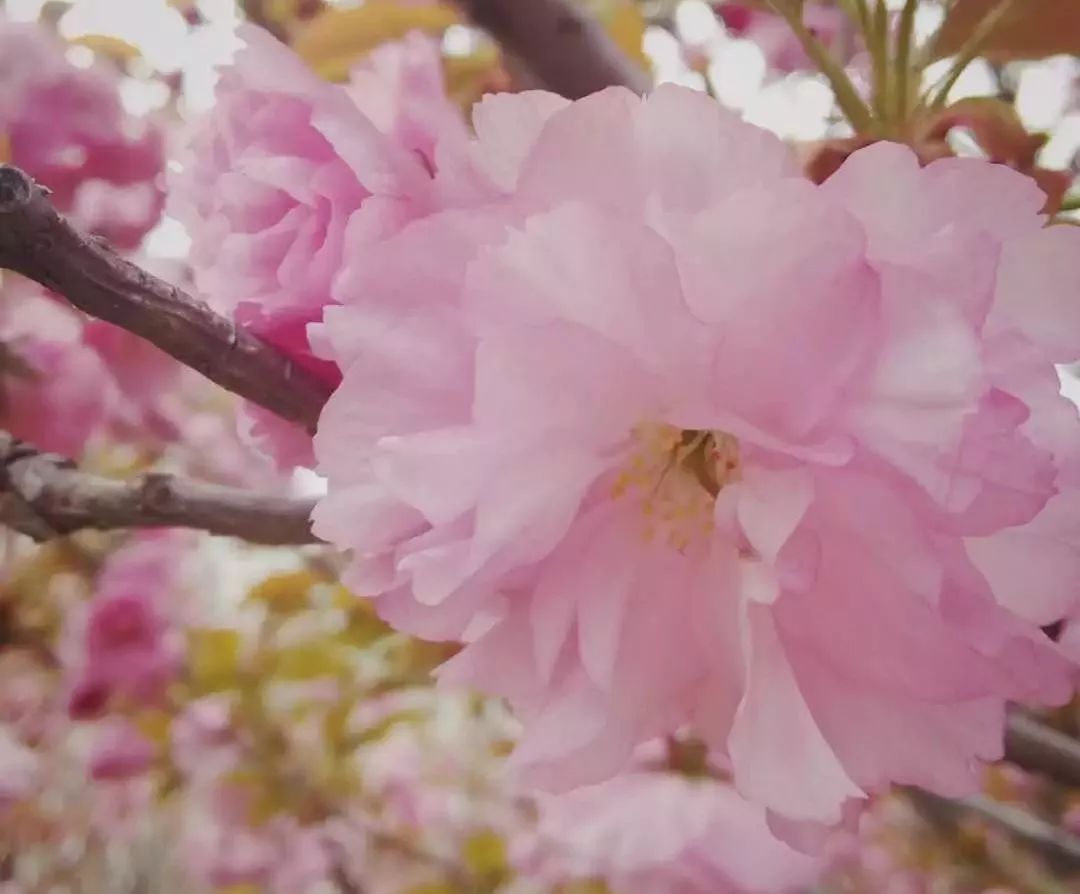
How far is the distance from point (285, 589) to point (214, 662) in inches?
6.9

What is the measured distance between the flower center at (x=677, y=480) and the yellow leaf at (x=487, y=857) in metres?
1.42

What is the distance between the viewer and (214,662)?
1580mm

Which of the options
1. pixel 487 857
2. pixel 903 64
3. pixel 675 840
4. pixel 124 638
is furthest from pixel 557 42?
pixel 487 857

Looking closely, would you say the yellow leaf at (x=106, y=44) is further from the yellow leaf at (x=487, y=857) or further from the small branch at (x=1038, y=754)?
the yellow leaf at (x=487, y=857)

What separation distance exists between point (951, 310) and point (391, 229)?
0.65 feet

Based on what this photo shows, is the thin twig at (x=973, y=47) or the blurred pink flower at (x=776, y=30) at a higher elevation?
the thin twig at (x=973, y=47)

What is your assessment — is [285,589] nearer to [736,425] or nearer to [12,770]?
[12,770]

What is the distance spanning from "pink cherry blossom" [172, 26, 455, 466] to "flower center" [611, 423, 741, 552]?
0.41 feet

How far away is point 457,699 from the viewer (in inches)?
78.4

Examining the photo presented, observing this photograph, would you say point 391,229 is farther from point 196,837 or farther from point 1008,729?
point 196,837

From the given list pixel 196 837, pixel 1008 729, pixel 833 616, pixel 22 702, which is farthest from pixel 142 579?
pixel 833 616

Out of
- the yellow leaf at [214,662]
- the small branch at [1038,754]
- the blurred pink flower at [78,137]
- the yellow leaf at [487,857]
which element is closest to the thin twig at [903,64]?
the small branch at [1038,754]

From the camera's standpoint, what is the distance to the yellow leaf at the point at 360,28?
2.29 ft

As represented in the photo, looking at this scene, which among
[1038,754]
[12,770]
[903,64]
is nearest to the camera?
[903,64]
